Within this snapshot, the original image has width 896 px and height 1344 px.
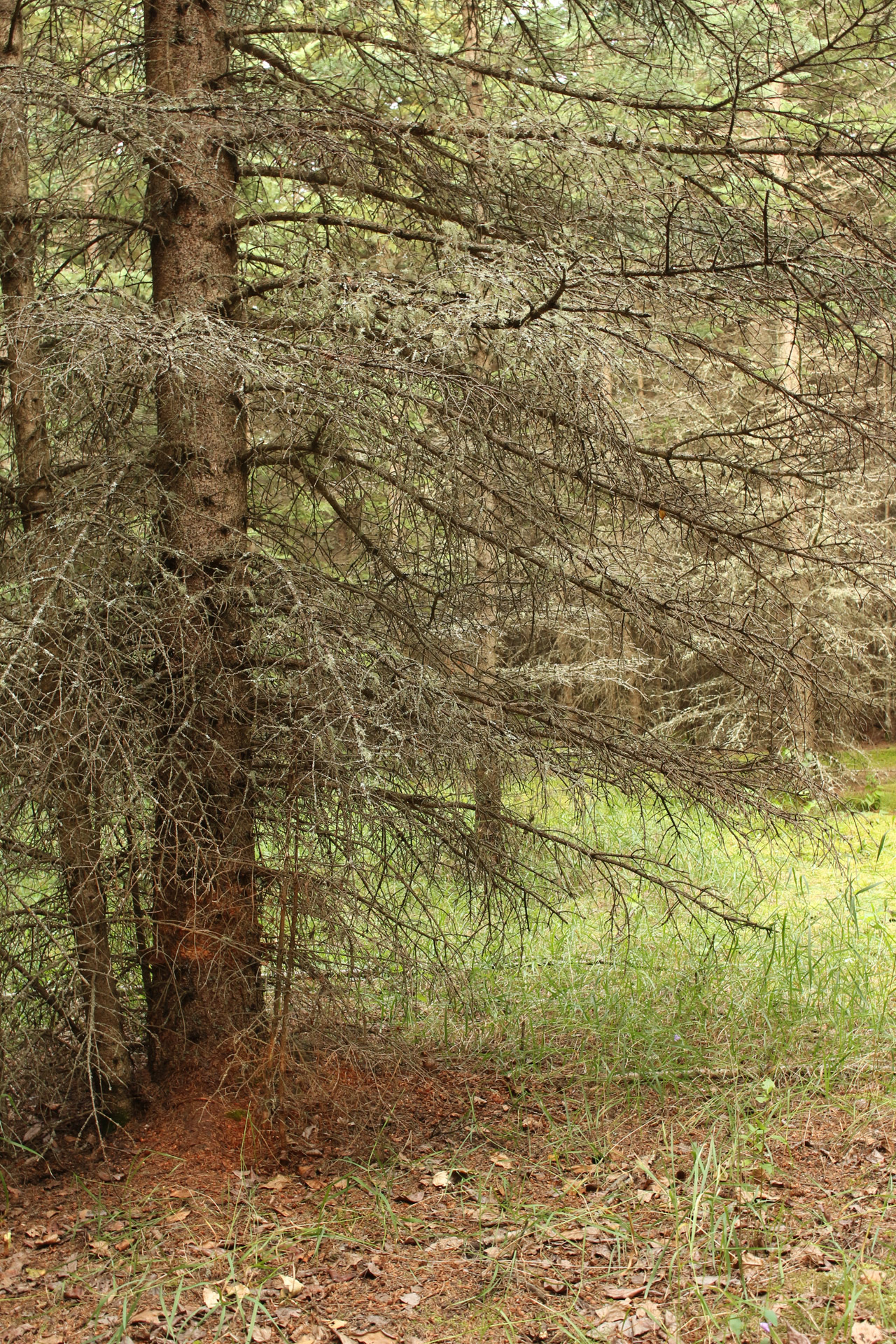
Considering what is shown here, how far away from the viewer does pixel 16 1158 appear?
13.7 ft

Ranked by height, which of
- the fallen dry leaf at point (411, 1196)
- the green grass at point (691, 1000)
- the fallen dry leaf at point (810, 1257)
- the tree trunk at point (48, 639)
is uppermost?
the tree trunk at point (48, 639)

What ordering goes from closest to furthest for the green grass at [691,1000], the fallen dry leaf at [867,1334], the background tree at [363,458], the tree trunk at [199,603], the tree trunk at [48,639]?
the fallen dry leaf at [867,1334], the tree trunk at [48,639], the background tree at [363,458], the tree trunk at [199,603], the green grass at [691,1000]

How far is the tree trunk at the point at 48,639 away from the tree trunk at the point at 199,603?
0.75 feet

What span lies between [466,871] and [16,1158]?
2125 mm

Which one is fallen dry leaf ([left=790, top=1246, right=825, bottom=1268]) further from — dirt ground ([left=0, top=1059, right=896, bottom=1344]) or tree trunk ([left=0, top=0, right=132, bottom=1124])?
tree trunk ([left=0, top=0, right=132, bottom=1124])

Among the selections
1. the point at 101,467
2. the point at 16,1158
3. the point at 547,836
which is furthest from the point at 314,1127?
the point at 101,467

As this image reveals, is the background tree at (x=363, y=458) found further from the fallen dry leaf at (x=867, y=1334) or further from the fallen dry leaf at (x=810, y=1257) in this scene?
the fallen dry leaf at (x=867, y=1334)

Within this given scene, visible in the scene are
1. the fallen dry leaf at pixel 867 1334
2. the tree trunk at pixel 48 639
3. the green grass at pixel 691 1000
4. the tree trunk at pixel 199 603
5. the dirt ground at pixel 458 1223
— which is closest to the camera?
the fallen dry leaf at pixel 867 1334

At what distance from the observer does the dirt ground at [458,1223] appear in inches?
126

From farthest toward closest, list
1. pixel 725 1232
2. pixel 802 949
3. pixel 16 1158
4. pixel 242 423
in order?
pixel 802 949
pixel 242 423
pixel 16 1158
pixel 725 1232

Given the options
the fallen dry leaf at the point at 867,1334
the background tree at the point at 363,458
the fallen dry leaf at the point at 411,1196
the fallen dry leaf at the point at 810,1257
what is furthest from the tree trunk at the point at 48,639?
the fallen dry leaf at the point at 867,1334

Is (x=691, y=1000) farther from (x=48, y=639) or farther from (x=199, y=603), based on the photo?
(x=48, y=639)

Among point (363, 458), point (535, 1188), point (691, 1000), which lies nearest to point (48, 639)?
point (363, 458)

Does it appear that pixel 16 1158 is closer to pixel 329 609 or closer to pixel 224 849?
pixel 224 849
